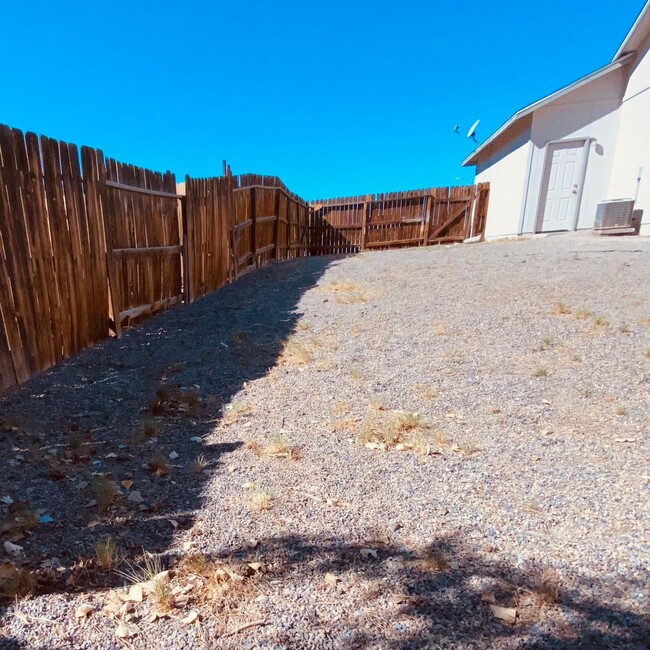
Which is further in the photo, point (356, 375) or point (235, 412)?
point (356, 375)

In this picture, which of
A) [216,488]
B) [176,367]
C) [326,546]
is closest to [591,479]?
[326,546]

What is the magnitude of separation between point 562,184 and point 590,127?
142 cm

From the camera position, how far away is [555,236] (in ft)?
35.3

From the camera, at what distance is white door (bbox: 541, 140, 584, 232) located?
425 inches

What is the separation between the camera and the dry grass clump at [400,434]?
2.89 metres

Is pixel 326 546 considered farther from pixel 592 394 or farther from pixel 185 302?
pixel 185 302

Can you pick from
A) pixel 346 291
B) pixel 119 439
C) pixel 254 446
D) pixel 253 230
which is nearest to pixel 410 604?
pixel 254 446

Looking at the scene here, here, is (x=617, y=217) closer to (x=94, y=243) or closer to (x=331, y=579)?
(x=94, y=243)

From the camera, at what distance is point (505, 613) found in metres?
1.64

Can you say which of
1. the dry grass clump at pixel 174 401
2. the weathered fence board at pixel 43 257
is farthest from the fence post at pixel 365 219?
the dry grass clump at pixel 174 401

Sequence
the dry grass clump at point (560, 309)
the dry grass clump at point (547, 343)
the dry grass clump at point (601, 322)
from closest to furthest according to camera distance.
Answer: the dry grass clump at point (547, 343)
the dry grass clump at point (601, 322)
the dry grass clump at point (560, 309)

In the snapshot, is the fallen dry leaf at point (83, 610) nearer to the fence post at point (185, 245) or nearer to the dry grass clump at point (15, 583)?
the dry grass clump at point (15, 583)

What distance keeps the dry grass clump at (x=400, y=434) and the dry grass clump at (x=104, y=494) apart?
1.56 meters

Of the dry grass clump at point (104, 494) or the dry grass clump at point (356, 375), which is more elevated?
the dry grass clump at point (356, 375)
